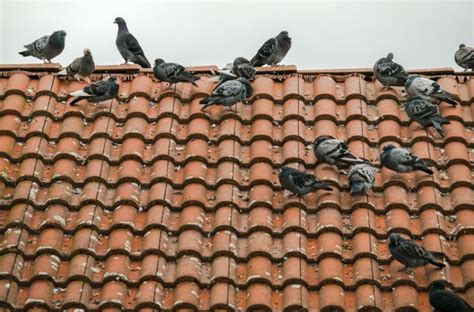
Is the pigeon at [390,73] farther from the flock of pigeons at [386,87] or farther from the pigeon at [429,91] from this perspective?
the pigeon at [429,91]

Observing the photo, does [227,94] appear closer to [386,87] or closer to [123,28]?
[386,87]

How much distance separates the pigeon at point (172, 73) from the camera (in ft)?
37.0

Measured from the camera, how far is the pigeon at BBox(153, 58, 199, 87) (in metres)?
11.3

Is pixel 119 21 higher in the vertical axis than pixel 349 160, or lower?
higher

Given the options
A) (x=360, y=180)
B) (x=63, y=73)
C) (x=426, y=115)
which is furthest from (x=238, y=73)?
(x=360, y=180)

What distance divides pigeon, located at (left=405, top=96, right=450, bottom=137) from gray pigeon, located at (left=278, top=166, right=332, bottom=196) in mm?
1278

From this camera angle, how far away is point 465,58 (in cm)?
1335

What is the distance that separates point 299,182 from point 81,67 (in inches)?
112

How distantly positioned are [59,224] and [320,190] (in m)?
2.10

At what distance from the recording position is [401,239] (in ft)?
30.1

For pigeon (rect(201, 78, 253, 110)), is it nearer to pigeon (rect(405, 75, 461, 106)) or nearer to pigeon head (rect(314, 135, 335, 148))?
pigeon head (rect(314, 135, 335, 148))

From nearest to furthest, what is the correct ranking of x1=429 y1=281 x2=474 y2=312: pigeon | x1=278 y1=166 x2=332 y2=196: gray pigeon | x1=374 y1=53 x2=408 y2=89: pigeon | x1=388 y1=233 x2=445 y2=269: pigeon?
x1=429 y1=281 x2=474 y2=312: pigeon
x1=388 y1=233 x2=445 y2=269: pigeon
x1=278 y1=166 x2=332 y2=196: gray pigeon
x1=374 y1=53 x2=408 y2=89: pigeon

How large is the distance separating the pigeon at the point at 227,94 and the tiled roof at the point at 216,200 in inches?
4.6

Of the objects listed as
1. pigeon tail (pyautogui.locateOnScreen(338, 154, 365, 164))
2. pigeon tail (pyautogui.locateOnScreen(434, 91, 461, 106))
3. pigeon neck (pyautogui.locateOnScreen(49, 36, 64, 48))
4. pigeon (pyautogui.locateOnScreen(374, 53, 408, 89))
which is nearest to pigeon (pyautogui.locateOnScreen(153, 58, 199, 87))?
pigeon (pyautogui.locateOnScreen(374, 53, 408, 89))
